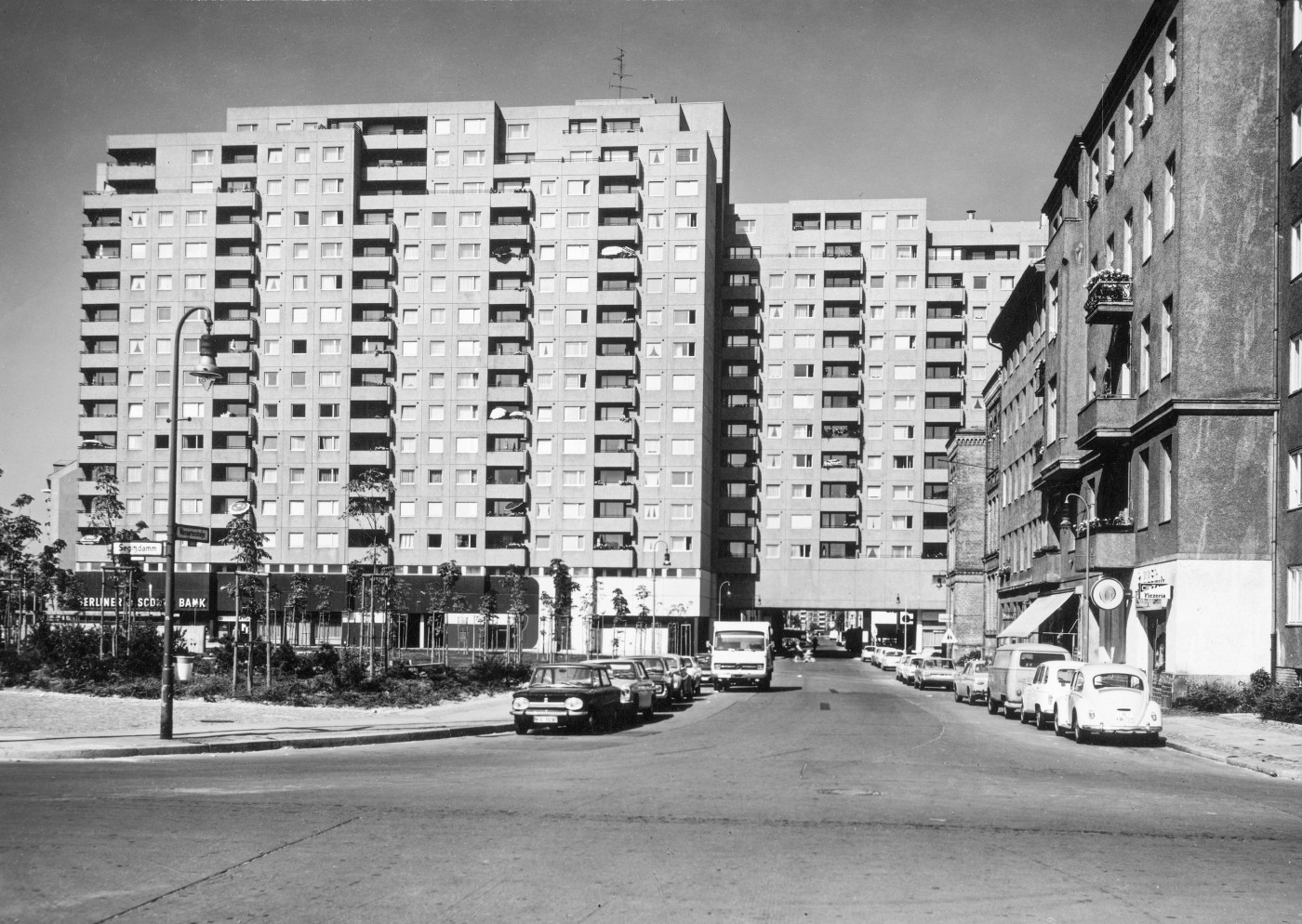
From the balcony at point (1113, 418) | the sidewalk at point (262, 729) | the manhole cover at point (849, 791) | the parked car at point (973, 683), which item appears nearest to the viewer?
the manhole cover at point (849, 791)

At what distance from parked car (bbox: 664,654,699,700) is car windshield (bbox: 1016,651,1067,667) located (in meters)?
9.79

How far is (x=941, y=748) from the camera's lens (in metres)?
23.2

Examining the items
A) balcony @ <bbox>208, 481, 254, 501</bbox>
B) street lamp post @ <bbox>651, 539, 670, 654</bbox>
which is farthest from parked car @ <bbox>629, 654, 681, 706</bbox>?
balcony @ <bbox>208, 481, 254, 501</bbox>

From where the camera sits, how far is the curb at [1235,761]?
19.6 meters

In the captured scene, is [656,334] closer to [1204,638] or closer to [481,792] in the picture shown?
[1204,638]

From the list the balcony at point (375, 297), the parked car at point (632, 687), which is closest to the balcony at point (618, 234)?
the balcony at point (375, 297)

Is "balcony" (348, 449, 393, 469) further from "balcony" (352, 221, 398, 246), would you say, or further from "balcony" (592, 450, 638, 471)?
"balcony" (352, 221, 398, 246)

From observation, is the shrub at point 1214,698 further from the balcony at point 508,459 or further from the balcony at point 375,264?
the balcony at point 375,264

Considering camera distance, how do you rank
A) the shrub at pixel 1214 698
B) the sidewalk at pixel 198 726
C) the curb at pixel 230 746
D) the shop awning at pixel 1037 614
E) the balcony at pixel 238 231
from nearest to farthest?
the curb at pixel 230 746
the sidewalk at pixel 198 726
the shrub at pixel 1214 698
the shop awning at pixel 1037 614
the balcony at pixel 238 231

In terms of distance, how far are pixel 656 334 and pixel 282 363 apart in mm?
28140

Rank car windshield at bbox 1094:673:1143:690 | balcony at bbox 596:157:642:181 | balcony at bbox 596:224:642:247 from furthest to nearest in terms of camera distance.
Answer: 1. balcony at bbox 596:224:642:247
2. balcony at bbox 596:157:642:181
3. car windshield at bbox 1094:673:1143:690

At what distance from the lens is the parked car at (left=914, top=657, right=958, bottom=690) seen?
5297cm

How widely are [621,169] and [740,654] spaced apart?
196ft

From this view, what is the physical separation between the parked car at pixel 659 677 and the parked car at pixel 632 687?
133 cm
